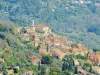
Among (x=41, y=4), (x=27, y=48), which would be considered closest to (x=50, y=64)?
(x=27, y=48)

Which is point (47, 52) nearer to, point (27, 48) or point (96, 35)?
point (27, 48)

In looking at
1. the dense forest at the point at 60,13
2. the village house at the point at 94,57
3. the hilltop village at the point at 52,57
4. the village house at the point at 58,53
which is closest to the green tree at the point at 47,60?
the hilltop village at the point at 52,57

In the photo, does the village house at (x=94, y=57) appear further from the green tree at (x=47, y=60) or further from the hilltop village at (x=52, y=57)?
the green tree at (x=47, y=60)

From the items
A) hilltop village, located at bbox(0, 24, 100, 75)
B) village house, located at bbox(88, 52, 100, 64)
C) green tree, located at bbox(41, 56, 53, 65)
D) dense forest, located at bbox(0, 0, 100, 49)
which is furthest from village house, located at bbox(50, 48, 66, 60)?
dense forest, located at bbox(0, 0, 100, 49)

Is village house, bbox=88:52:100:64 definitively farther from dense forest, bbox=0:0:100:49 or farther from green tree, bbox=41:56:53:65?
dense forest, bbox=0:0:100:49

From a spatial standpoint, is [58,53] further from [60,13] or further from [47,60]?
[60,13]

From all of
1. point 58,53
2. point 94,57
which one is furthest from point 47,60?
point 94,57
